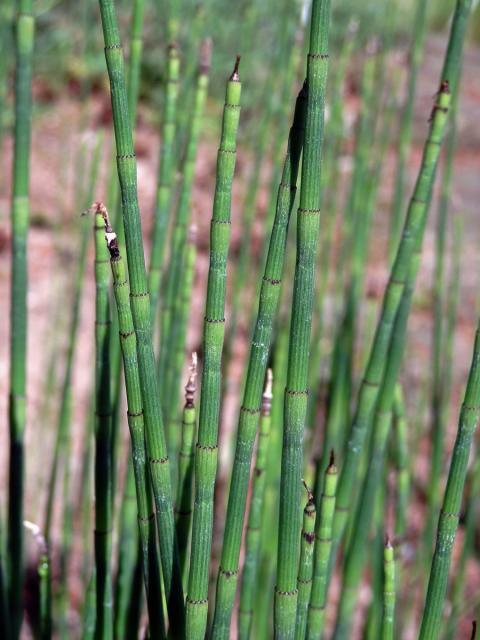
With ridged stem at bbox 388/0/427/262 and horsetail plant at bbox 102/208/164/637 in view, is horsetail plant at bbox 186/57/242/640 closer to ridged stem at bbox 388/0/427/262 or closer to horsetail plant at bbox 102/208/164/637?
horsetail plant at bbox 102/208/164/637

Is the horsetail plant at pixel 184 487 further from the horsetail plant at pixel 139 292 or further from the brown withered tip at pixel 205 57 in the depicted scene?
the brown withered tip at pixel 205 57

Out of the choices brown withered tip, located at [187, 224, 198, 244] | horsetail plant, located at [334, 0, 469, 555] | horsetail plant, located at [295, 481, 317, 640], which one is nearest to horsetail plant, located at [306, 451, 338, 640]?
horsetail plant, located at [295, 481, 317, 640]

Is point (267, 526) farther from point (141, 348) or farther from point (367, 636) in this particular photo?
point (141, 348)

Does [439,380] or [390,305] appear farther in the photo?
[439,380]

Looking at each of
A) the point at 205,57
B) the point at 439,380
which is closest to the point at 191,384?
the point at 205,57

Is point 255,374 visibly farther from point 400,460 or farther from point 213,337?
point 400,460

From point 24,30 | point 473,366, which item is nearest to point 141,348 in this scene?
point 473,366
